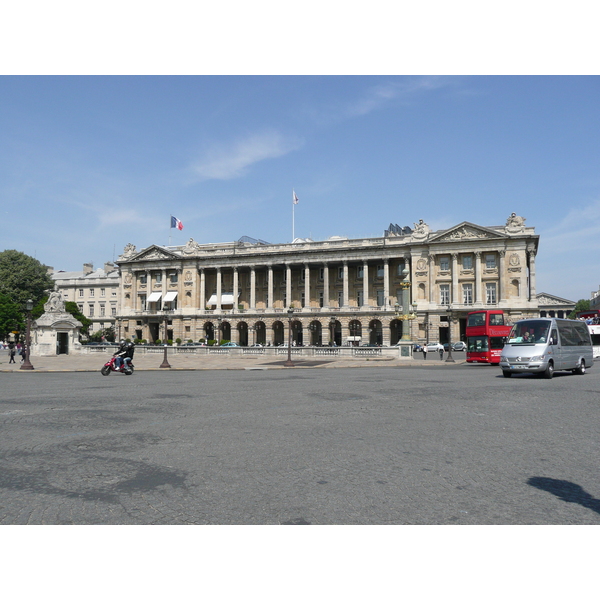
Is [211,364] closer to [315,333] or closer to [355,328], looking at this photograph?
[355,328]

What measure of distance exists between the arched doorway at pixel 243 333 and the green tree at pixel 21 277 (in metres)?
33.7

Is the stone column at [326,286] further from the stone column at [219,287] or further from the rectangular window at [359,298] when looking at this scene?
the stone column at [219,287]

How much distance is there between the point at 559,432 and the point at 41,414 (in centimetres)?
1047

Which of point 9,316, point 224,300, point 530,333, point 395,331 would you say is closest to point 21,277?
point 9,316

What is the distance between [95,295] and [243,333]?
38650 millimetres

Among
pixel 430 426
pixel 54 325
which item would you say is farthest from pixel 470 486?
pixel 54 325

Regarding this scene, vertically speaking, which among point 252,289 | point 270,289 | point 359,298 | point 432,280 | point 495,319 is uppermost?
point 432,280

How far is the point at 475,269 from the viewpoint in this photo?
242 ft

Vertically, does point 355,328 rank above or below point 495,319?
below

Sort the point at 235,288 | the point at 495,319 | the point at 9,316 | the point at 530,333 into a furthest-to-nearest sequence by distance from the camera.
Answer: the point at 235,288 < the point at 9,316 < the point at 495,319 < the point at 530,333

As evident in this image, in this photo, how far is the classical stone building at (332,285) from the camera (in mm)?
73000

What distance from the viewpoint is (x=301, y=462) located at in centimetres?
721

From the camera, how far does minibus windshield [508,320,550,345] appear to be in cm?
2184

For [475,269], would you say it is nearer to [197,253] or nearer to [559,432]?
[197,253]
